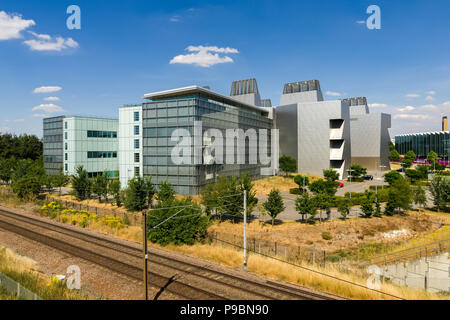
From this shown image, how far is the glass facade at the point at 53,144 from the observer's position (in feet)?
241

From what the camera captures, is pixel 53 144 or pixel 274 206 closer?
pixel 274 206

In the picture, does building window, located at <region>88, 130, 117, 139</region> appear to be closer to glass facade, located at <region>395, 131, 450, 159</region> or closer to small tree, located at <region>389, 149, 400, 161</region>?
small tree, located at <region>389, 149, 400, 161</region>

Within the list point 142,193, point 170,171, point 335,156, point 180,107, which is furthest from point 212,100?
point 335,156

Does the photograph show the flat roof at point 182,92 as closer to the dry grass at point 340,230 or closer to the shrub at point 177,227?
the dry grass at point 340,230

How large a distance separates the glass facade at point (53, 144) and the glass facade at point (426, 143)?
492 feet

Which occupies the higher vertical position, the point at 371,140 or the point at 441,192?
the point at 371,140

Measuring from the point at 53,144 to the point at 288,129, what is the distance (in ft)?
217

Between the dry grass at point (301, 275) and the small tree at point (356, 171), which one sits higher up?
the small tree at point (356, 171)

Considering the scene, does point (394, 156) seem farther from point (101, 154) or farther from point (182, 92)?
point (101, 154)

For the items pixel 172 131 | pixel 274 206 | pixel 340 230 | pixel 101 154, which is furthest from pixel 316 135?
pixel 101 154

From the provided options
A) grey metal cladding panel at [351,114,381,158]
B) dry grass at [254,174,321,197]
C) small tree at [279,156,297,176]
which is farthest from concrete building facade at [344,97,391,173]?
small tree at [279,156,297,176]

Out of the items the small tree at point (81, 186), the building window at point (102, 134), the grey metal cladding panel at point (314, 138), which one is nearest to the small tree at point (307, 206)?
the small tree at point (81, 186)

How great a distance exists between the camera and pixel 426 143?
13738cm

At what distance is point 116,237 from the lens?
31.8 meters
